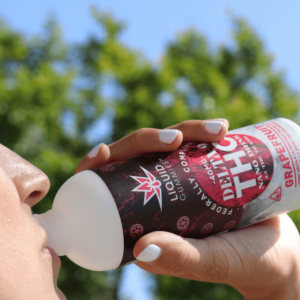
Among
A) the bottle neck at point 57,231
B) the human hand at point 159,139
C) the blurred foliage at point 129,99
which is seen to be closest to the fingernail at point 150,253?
the bottle neck at point 57,231

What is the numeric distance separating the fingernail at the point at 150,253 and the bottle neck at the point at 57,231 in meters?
0.22

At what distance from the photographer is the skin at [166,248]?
791 mm

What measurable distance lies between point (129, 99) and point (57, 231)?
647 cm

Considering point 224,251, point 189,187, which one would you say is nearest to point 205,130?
point 189,187

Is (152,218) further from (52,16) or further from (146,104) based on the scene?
(52,16)

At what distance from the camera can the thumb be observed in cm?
99

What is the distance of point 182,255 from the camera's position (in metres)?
1.04

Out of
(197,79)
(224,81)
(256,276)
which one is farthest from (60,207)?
(224,81)

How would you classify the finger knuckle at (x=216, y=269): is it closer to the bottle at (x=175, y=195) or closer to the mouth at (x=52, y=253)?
the bottle at (x=175, y=195)

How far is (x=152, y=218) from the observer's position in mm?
992

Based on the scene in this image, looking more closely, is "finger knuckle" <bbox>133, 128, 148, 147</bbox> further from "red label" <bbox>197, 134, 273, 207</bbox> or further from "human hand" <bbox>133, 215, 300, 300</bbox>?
"human hand" <bbox>133, 215, 300, 300</bbox>

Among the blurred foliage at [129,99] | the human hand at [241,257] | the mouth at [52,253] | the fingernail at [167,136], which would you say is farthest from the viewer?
the blurred foliage at [129,99]

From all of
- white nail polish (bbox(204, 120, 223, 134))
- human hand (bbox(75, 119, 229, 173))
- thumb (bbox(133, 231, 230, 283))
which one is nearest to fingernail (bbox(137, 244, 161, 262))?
thumb (bbox(133, 231, 230, 283))

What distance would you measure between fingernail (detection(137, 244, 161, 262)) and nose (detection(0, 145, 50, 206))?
33cm
